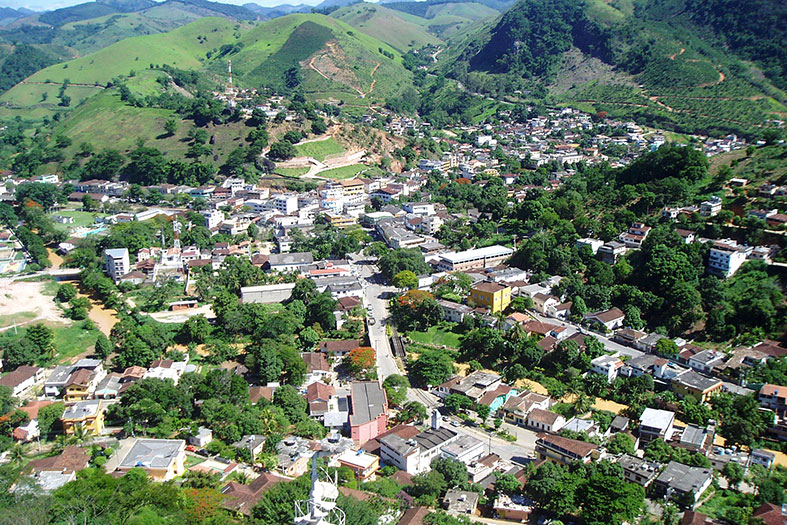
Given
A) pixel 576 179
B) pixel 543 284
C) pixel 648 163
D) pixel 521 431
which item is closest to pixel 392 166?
pixel 576 179

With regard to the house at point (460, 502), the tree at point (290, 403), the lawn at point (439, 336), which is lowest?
the lawn at point (439, 336)

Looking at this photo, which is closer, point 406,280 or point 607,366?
point 607,366

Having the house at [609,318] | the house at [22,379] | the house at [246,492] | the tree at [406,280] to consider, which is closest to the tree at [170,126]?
the tree at [406,280]

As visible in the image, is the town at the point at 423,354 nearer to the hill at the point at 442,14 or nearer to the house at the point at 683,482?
the house at the point at 683,482

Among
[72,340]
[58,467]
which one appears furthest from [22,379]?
[58,467]

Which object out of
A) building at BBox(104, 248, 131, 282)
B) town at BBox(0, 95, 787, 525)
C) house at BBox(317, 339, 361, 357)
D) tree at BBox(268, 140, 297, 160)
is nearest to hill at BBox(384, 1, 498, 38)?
tree at BBox(268, 140, 297, 160)

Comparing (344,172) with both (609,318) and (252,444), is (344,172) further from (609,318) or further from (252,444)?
(252,444)
